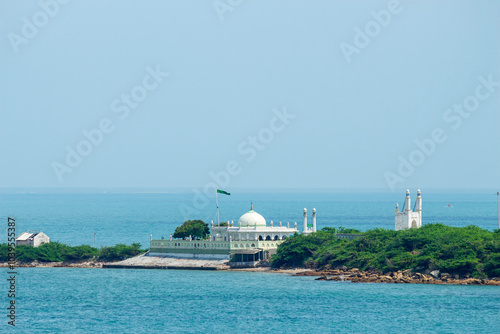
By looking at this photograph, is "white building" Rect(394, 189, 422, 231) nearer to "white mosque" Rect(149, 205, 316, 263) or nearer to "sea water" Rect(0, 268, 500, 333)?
"white mosque" Rect(149, 205, 316, 263)

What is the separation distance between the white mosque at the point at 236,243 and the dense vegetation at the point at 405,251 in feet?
10.1

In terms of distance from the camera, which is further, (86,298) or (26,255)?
(26,255)

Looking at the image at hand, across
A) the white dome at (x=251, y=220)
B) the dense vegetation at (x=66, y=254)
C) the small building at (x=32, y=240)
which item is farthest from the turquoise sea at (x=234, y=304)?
the small building at (x=32, y=240)

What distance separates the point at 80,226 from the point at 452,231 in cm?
9429

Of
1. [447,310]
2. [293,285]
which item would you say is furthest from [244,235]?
[447,310]

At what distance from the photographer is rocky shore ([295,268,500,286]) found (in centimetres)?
7894

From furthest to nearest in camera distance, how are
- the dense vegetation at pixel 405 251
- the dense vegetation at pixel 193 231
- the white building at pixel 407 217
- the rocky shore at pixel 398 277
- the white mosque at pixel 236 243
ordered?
the dense vegetation at pixel 193 231 < the white building at pixel 407 217 < the white mosque at pixel 236 243 < the dense vegetation at pixel 405 251 < the rocky shore at pixel 398 277

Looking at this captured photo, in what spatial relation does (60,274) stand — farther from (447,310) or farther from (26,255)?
(447,310)

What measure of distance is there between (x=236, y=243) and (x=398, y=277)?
19.4 meters

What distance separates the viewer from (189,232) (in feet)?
337

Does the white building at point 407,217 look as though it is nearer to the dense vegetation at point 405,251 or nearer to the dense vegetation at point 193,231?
the dense vegetation at point 405,251

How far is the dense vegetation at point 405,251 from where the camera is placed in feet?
262

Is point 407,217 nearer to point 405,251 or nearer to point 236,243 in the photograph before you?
point 405,251

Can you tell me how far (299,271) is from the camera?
90688 millimetres
